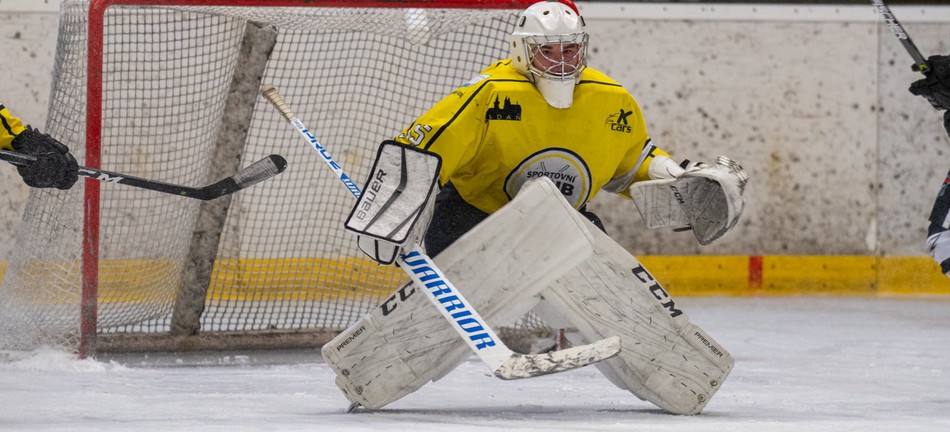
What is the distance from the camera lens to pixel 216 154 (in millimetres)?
4770

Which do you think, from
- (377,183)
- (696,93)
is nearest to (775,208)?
(696,93)

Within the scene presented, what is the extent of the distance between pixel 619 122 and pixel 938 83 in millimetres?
1102

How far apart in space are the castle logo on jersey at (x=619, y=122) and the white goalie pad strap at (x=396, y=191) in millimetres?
494

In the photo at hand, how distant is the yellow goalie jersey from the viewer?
348cm

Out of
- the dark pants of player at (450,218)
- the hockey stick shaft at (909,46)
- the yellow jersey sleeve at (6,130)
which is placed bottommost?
the dark pants of player at (450,218)

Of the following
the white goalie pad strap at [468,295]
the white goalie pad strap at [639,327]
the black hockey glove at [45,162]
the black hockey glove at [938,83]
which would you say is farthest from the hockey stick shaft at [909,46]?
the black hockey glove at [45,162]

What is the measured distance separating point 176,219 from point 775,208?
3.39 metres

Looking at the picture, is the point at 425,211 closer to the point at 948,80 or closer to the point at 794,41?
the point at 948,80

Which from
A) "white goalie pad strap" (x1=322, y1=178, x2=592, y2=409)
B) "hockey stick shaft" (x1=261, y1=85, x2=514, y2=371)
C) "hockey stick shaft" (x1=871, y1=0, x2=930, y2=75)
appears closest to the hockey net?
"hockey stick shaft" (x1=871, y1=0, x2=930, y2=75)

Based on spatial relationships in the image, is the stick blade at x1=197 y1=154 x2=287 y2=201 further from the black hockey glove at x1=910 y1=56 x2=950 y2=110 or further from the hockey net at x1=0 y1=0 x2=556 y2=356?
the black hockey glove at x1=910 y1=56 x2=950 y2=110

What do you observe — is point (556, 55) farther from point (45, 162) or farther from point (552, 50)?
point (45, 162)

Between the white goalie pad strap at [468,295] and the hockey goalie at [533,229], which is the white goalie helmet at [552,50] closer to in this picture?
the hockey goalie at [533,229]

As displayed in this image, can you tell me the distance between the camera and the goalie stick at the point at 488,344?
3.09 metres

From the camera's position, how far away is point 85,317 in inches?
180
